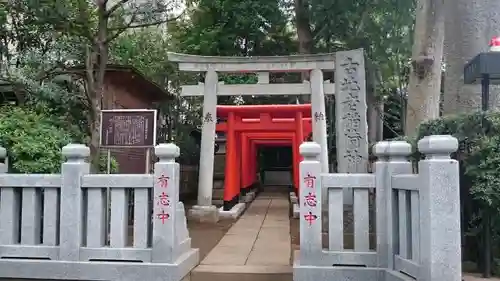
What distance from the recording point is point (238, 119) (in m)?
13.1

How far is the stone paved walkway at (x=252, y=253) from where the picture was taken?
5125mm

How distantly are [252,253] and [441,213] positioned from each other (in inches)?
137

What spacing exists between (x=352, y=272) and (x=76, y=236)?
2.70 m

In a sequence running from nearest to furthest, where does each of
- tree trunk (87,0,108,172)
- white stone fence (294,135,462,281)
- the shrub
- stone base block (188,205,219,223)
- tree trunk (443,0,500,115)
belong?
white stone fence (294,135,462,281) → the shrub → tree trunk (443,0,500,115) → tree trunk (87,0,108,172) → stone base block (188,205,219,223)

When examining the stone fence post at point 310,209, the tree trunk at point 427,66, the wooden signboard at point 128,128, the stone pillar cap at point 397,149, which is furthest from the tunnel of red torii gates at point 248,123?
the stone pillar cap at point 397,149

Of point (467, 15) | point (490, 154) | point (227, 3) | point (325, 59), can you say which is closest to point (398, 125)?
point (227, 3)

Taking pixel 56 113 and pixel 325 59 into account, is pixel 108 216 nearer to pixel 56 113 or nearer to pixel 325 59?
pixel 56 113

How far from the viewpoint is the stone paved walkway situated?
5125mm

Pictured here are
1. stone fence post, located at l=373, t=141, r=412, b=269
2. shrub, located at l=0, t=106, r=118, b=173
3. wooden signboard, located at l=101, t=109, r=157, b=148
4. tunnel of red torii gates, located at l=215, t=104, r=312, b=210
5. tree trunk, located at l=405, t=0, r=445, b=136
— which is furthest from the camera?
tunnel of red torii gates, located at l=215, t=104, r=312, b=210

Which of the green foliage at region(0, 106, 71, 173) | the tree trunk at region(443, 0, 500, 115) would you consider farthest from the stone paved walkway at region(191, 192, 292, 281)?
the tree trunk at region(443, 0, 500, 115)

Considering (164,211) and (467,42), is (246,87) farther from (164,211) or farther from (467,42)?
(164,211)

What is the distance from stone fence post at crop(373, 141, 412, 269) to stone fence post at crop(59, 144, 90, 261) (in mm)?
2909

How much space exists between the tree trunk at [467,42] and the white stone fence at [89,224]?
13.0 feet

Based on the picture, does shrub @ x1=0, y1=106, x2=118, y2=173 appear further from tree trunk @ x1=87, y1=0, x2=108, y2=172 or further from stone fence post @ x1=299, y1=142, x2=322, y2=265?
stone fence post @ x1=299, y1=142, x2=322, y2=265
